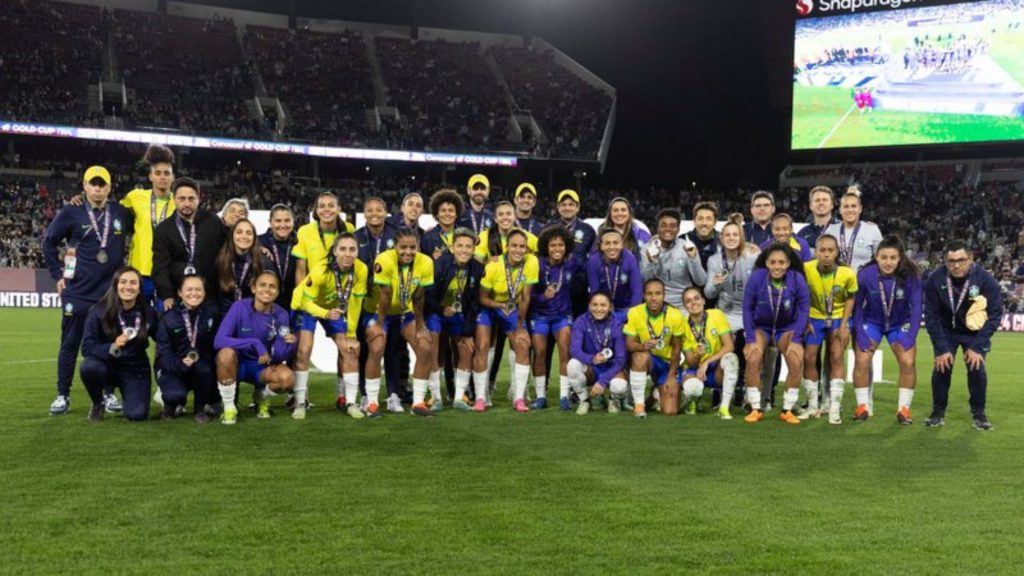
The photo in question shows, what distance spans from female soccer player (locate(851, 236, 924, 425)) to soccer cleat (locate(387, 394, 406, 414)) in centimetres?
372

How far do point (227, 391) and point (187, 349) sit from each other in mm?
475

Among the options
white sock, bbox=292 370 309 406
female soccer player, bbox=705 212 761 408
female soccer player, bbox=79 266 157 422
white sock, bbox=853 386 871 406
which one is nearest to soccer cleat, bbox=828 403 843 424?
white sock, bbox=853 386 871 406

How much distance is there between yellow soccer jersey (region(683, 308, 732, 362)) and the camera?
7879mm

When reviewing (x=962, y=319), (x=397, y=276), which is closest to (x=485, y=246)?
(x=397, y=276)

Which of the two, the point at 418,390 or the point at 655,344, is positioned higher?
the point at 655,344

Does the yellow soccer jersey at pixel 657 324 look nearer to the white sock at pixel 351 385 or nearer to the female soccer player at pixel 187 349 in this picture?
the white sock at pixel 351 385

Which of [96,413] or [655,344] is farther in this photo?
[655,344]

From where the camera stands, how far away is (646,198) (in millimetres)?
37781

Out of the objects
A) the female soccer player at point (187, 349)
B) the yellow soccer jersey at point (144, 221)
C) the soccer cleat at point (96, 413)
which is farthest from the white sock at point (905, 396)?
the soccer cleat at point (96, 413)

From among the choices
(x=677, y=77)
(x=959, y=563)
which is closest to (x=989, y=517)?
(x=959, y=563)

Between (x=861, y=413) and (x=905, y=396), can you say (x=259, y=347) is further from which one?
(x=905, y=396)

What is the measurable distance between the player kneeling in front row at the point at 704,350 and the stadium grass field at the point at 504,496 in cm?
42

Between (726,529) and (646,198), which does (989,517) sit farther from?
(646,198)

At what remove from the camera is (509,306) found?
789 cm
